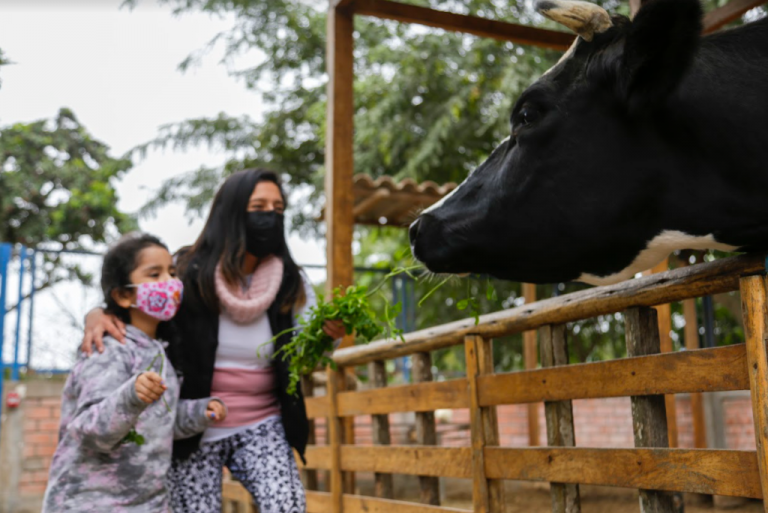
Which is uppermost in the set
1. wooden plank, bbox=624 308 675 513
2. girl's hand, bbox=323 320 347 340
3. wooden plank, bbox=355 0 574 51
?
wooden plank, bbox=355 0 574 51

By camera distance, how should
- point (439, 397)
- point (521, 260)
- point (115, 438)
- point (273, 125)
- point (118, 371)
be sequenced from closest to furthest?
point (521, 260)
point (115, 438)
point (118, 371)
point (439, 397)
point (273, 125)

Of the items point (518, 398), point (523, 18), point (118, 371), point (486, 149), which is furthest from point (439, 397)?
point (523, 18)

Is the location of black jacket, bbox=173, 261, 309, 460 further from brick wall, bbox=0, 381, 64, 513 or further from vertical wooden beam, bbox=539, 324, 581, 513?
brick wall, bbox=0, 381, 64, 513

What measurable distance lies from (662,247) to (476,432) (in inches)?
49.8

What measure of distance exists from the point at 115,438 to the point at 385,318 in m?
0.90

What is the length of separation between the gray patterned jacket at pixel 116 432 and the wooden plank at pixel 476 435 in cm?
92

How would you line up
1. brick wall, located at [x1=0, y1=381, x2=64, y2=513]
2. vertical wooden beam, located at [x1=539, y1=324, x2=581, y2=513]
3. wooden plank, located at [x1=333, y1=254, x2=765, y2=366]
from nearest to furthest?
wooden plank, located at [x1=333, y1=254, x2=765, y2=366]
vertical wooden beam, located at [x1=539, y1=324, x2=581, y2=513]
brick wall, located at [x1=0, y1=381, x2=64, y2=513]

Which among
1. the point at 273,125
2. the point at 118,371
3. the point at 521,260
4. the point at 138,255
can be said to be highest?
the point at 273,125

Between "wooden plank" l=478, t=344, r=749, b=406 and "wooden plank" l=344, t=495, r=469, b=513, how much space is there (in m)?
0.51

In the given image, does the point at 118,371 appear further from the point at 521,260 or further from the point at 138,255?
the point at 521,260

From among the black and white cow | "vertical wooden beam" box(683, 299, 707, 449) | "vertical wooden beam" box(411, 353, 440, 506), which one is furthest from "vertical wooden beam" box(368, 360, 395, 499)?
"vertical wooden beam" box(683, 299, 707, 449)

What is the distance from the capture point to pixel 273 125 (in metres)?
13.5

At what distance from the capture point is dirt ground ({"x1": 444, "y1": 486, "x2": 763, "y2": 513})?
4.36m

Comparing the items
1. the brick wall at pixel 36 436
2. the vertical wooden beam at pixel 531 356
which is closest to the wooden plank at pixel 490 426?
the brick wall at pixel 36 436
